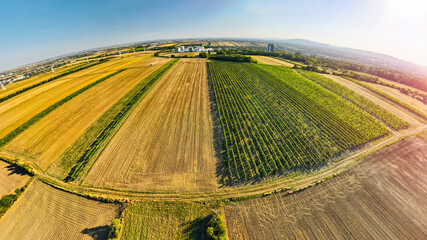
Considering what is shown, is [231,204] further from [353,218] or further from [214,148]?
[353,218]

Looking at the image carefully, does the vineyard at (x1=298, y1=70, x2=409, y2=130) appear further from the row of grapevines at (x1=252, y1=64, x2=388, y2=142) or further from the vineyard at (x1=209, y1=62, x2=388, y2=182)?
the vineyard at (x1=209, y1=62, x2=388, y2=182)

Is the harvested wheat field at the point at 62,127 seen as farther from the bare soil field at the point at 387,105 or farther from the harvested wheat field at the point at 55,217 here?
the bare soil field at the point at 387,105

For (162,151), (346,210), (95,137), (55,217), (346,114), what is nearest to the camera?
(55,217)

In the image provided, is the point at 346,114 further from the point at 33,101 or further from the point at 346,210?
the point at 33,101

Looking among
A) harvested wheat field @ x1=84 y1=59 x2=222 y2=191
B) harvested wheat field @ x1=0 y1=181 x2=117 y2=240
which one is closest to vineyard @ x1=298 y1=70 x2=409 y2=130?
harvested wheat field @ x1=84 y1=59 x2=222 y2=191

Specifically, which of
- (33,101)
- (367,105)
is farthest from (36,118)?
(367,105)

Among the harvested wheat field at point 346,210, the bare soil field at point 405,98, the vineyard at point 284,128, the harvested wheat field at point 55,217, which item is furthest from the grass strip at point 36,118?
the bare soil field at point 405,98

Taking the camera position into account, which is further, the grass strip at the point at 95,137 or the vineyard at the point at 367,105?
the vineyard at the point at 367,105

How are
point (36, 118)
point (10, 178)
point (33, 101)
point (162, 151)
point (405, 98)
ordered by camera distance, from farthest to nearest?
point (405, 98), point (33, 101), point (36, 118), point (162, 151), point (10, 178)
